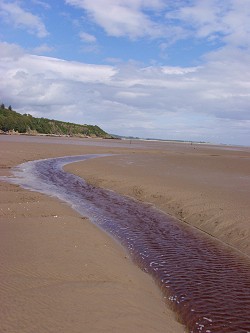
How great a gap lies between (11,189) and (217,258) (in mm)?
10124

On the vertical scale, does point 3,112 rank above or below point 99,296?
above

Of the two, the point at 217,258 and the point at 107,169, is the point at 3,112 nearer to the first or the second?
the point at 107,169

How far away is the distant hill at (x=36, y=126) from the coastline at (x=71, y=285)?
10610cm

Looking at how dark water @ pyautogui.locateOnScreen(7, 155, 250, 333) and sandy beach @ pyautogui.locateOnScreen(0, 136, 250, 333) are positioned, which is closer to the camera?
sandy beach @ pyautogui.locateOnScreen(0, 136, 250, 333)

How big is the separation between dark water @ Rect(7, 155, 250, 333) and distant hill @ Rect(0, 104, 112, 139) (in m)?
102

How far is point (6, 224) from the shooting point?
9945 mm

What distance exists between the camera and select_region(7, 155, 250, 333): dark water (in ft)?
20.2

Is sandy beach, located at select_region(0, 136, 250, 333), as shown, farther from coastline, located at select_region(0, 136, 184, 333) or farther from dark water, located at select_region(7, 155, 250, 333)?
dark water, located at select_region(7, 155, 250, 333)

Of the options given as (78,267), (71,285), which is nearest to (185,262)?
(78,267)

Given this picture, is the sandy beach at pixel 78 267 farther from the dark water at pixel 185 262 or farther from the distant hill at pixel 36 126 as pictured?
the distant hill at pixel 36 126

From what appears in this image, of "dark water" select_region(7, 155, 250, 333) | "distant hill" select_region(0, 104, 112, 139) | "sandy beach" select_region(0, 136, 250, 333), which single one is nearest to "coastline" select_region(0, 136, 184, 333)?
"sandy beach" select_region(0, 136, 250, 333)

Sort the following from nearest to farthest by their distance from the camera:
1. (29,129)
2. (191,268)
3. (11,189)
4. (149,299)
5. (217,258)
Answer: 1. (149,299)
2. (191,268)
3. (217,258)
4. (11,189)
5. (29,129)

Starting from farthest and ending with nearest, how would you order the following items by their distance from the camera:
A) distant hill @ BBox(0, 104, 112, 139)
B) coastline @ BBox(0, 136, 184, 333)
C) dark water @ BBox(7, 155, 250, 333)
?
1. distant hill @ BBox(0, 104, 112, 139)
2. dark water @ BBox(7, 155, 250, 333)
3. coastline @ BBox(0, 136, 184, 333)

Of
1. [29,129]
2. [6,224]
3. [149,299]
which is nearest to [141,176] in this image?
[6,224]
